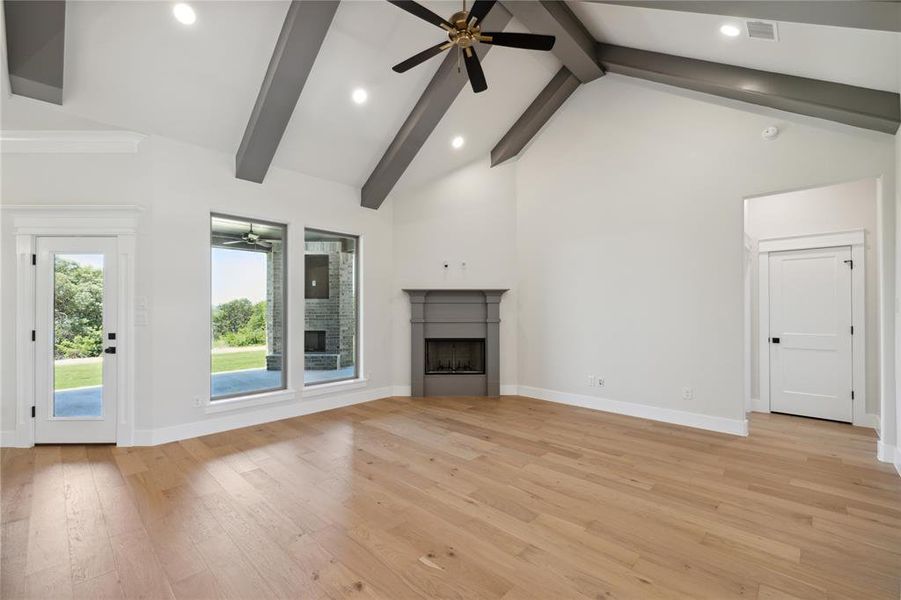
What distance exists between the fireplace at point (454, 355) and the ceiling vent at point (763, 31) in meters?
4.45

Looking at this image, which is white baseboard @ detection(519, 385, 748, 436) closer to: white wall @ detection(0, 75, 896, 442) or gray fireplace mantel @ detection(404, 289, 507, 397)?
white wall @ detection(0, 75, 896, 442)

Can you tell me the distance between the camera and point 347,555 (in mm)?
2070

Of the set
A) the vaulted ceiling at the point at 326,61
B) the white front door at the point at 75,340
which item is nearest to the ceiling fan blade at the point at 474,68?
the vaulted ceiling at the point at 326,61

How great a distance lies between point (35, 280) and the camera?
3.68 metres

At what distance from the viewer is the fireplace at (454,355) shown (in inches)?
235

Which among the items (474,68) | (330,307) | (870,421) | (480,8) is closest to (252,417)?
(330,307)

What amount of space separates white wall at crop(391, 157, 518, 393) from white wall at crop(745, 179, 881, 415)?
10.5ft

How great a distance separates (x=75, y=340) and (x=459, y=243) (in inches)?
180

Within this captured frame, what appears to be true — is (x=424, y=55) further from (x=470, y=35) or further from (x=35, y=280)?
(x=35, y=280)

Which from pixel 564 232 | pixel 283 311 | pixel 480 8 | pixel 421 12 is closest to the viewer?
pixel 421 12

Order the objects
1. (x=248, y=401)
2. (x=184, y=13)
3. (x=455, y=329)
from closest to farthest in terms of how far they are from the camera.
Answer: (x=184, y=13), (x=248, y=401), (x=455, y=329)

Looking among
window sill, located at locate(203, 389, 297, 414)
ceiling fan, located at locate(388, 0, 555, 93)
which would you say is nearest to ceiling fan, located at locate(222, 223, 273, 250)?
window sill, located at locate(203, 389, 297, 414)

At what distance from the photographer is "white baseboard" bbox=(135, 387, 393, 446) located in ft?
12.3

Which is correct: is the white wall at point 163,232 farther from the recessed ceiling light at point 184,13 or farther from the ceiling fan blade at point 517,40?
the ceiling fan blade at point 517,40
